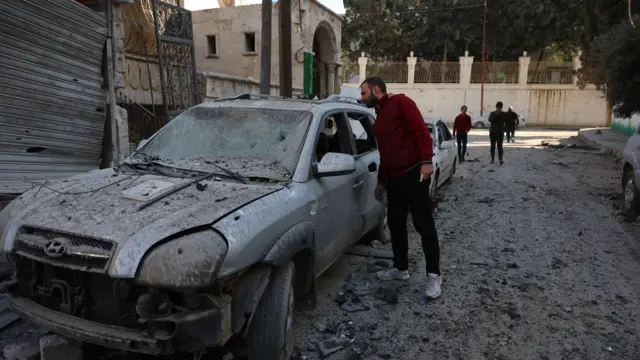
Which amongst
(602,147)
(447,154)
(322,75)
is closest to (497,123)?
(447,154)

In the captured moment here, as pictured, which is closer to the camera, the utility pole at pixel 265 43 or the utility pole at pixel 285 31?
the utility pole at pixel 285 31

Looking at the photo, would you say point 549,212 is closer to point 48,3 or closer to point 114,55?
point 114,55

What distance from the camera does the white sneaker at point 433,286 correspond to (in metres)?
4.11

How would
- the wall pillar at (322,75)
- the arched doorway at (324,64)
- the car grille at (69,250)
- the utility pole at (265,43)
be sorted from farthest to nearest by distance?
the wall pillar at (322,75) → the arched doorway at (324,64) → the utility pole at (265,43) → the car grille at (69,250)

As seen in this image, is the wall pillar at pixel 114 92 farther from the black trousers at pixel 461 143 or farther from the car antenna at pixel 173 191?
the black trousers at pixel 461 143

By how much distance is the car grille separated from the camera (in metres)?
2.33

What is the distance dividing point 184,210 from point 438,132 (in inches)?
277

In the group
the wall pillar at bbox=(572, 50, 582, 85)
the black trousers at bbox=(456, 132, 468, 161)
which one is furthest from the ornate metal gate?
the wall pillar at bbox=(572, 50, 582, 85)

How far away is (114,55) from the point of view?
7535mm

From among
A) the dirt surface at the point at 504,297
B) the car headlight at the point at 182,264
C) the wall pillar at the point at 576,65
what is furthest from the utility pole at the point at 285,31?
the wall pillar at the point at 576,65

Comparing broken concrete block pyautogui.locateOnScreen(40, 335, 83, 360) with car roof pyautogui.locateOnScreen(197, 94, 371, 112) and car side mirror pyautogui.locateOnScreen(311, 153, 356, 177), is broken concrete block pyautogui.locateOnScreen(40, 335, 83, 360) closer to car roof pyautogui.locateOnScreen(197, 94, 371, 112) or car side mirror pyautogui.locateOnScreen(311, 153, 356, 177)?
car side mirror pyautogui.locateOnScreen(311, 153, 356, 177)

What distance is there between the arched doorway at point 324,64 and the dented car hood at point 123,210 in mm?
17444

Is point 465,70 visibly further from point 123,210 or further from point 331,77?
point 123,210

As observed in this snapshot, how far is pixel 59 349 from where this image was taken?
2.54m
